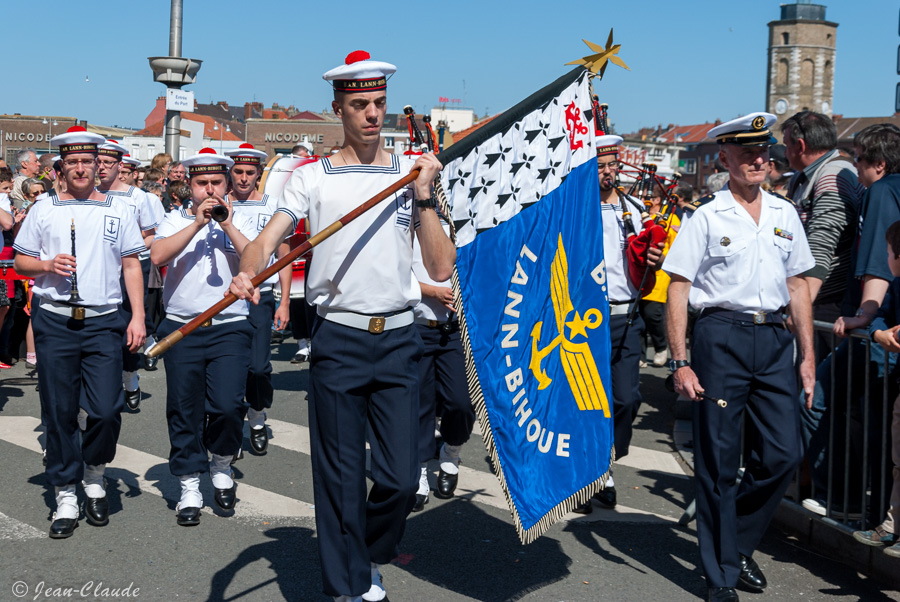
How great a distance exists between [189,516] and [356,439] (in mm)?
1984

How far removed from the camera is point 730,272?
4.94 metres

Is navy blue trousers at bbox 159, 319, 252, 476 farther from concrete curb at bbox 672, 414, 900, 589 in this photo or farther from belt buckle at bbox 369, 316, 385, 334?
concrete curb at bbox 672, 414, 900, 589

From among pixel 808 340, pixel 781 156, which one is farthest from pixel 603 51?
pixel 781 156

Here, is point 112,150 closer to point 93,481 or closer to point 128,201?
point 128,201

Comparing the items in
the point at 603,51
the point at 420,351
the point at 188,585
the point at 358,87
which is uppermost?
the point at 603,51

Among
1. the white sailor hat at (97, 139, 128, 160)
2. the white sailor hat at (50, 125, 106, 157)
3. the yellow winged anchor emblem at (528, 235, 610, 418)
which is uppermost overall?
the white sailor hat at (97, 139, 128, 160)

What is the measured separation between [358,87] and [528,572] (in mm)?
2540

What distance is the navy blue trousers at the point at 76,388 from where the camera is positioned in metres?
5.70

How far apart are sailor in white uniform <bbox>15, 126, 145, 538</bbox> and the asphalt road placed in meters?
0.36

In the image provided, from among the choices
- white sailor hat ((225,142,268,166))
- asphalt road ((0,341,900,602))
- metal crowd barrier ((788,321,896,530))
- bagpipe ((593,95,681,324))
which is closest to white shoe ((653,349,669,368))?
asphalt road ((0,341,900,602))

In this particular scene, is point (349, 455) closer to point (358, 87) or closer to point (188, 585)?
point (188, 585)

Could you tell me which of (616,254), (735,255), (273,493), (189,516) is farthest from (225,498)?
(735,255)

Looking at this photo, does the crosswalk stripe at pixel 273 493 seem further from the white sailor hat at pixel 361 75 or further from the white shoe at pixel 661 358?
the white shoe at pixel 661 358

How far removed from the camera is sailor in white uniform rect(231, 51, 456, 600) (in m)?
4.28
